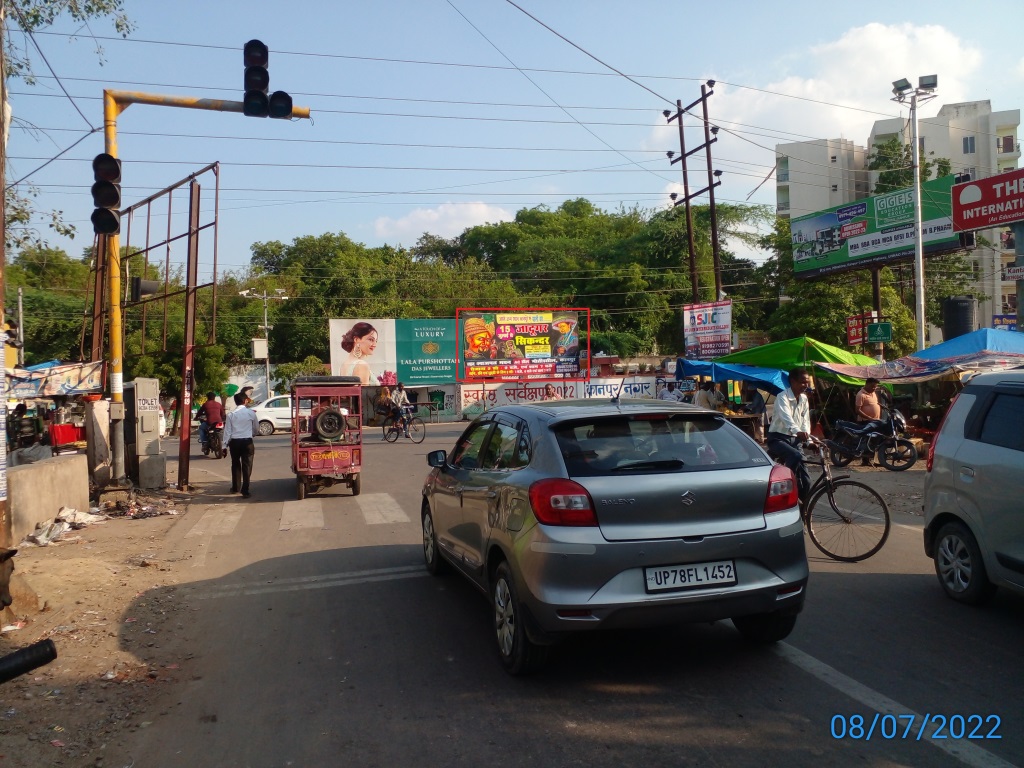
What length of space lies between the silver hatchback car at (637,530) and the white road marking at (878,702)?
0.21 meters

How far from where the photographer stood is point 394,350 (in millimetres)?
42219

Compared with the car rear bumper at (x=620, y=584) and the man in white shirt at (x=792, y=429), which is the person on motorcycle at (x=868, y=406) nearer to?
the man in white shirt at (x=792, y=429)

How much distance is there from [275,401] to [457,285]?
24.0m

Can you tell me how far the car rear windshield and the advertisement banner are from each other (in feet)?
71.7

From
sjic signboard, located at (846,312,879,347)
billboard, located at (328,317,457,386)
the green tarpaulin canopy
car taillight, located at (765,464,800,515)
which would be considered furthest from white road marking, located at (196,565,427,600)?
billboard, located at (328,317,457,386)

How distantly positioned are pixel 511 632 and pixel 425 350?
38.5 m

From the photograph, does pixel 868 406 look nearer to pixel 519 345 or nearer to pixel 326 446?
pixel 326 446

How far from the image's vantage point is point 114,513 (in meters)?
12.4

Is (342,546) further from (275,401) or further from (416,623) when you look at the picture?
(275,401)

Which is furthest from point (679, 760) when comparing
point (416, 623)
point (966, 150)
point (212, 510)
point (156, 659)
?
point (966, 150)

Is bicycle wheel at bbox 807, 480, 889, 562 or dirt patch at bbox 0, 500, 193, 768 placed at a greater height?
bicycle wheel at bbox 807, 480, 889, 562

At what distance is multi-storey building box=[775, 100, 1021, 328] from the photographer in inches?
2084

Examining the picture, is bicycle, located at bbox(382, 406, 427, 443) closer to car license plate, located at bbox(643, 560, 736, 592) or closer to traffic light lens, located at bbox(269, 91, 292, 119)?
traffic light lens, located at bbox(269, 91, 292, 119)
